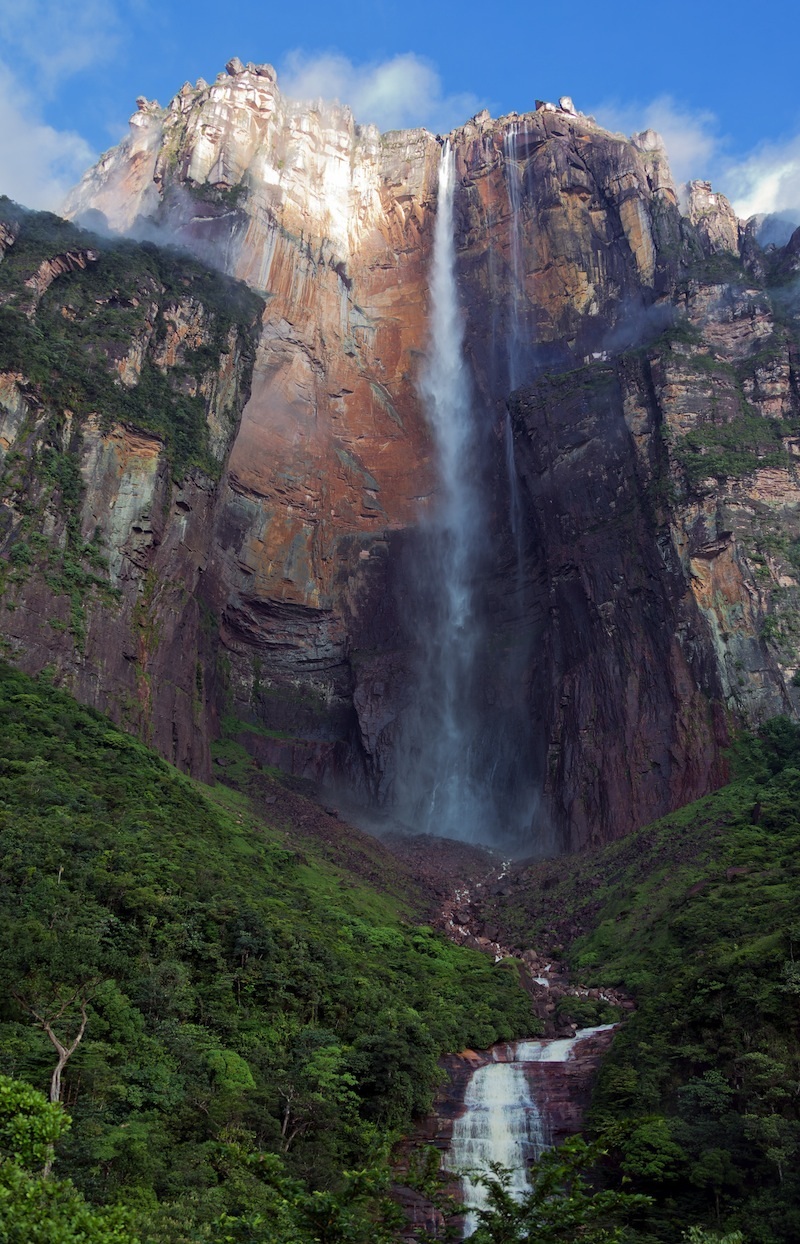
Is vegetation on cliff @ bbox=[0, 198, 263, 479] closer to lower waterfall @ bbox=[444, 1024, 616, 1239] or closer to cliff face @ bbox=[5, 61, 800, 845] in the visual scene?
cliff face @ bbox=[5, 61, 800, 845]

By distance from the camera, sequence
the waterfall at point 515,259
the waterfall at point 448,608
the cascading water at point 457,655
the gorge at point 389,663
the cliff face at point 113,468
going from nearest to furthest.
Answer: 1. the gorge at point 389,663
2. the cliff face at point 113,468
3. the cascading water at point 457,655
4. the waterfall at point 448,608
5. the waterfall at point 515,259

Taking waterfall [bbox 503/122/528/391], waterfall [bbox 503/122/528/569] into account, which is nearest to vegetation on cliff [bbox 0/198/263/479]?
waterfall [bbox 503/122/528/569]

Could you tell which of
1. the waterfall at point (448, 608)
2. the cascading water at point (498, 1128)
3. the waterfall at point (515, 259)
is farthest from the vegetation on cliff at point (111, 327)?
the cascading water at point (498, 1128)

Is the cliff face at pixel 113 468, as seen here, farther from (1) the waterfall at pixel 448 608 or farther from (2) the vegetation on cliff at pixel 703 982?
(2) the vegetation on cliff at pixel 703 982

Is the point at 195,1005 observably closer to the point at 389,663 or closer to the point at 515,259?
the point at 389,663

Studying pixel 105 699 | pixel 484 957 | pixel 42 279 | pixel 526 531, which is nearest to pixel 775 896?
pixel 484 957

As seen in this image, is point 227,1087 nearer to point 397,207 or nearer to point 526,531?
point 526,531

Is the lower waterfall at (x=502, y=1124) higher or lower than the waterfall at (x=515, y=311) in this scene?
lower

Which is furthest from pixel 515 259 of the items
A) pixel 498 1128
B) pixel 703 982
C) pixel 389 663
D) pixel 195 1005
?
pixel 195 1005
